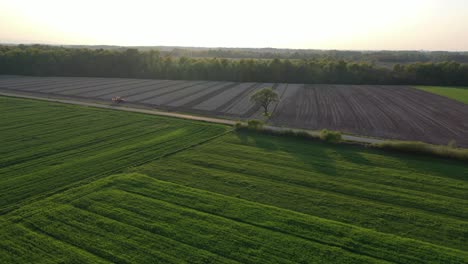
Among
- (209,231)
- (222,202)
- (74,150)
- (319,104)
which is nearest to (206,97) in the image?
(319,104)

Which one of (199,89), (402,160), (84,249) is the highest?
(199,89)

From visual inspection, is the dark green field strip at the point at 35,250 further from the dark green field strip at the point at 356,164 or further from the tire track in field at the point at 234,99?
the tire track in field at the point at 234,99

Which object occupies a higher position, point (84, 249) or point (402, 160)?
point (402, 160)

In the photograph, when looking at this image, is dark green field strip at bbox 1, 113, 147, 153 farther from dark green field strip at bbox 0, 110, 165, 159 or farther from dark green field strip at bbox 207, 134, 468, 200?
dark green field strip at bbox 207, 134, 468, 200

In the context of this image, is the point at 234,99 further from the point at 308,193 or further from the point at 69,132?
the point at 308,193

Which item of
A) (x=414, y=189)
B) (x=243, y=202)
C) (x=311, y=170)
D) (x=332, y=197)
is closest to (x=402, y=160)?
(x=414, y=189)

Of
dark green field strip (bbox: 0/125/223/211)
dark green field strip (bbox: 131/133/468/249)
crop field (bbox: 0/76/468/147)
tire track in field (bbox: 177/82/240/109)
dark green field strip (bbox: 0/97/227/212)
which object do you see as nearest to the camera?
dark green field strip (bbox: 131/133/468/249)

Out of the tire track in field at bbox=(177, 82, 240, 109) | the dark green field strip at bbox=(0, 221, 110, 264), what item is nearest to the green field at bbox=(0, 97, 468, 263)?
the dark green field strip at bbox=(0, 221, 110, 264)

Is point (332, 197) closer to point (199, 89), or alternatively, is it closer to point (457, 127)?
point (457, 127)
